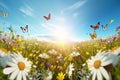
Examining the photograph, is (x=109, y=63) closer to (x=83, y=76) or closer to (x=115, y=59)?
(x=115, y=59)

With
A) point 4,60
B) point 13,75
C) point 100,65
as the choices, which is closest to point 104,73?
point 100,65

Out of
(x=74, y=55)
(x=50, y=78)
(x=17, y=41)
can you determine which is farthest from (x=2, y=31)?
(x=50, y=78)

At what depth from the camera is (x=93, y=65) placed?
1.96 meters

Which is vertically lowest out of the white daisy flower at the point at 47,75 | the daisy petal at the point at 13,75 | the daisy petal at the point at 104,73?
the daisy petal at the point at 104,73

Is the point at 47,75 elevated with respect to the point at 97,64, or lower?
elevated

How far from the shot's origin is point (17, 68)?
81.2 inches

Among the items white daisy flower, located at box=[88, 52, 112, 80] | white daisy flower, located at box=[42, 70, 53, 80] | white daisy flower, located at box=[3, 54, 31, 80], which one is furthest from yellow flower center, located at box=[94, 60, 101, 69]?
white daisy flower, located at box=[42, 70, 53, 80]

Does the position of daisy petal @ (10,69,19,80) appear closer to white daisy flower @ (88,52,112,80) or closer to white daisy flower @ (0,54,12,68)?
white daisy flower @ (0,54,12,68)

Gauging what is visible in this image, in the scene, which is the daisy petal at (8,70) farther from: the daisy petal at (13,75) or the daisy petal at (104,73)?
the daisy petal at (104,73)

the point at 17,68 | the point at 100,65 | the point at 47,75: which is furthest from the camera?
the point at 47,75

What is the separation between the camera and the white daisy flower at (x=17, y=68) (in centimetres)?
195

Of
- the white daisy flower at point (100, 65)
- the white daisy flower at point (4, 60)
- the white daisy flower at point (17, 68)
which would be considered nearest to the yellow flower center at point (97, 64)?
the white daisy flower at point (100, 65)

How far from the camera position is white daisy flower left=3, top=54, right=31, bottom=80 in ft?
6.38

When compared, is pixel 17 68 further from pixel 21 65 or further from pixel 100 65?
pixel 100 65
